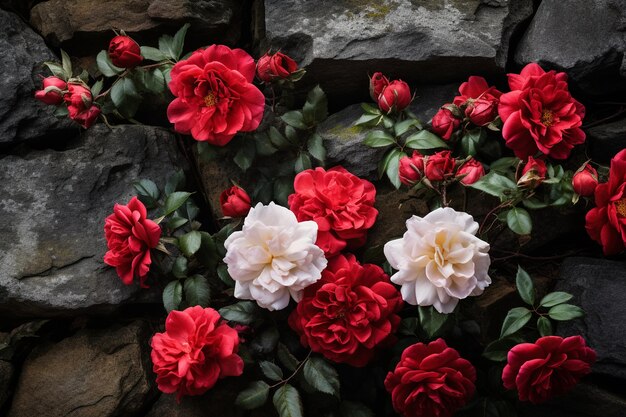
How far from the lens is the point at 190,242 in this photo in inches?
62.3

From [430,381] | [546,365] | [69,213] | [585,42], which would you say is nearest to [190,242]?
[69,213]

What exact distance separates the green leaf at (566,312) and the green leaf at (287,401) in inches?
24.4

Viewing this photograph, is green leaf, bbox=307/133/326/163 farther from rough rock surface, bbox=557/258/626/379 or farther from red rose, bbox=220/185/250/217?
rough rock surface, bbox=557/258/626/379

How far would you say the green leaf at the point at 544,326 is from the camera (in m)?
1.44

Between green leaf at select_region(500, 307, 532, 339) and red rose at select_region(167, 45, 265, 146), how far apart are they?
29.9 inches

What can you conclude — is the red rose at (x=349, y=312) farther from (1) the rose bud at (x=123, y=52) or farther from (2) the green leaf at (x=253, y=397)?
(1) the rose bud at (x=123, y=52)

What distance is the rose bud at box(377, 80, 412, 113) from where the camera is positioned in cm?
161

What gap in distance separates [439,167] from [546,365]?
0.49 m

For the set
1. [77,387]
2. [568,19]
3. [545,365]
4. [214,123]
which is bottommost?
[77,387]

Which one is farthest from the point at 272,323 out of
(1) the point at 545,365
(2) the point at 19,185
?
(2) the point at 19,185

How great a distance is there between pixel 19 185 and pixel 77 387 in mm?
548

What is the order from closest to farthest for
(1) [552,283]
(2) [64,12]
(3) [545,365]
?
(3) [545,365] < (1) [552,283] < (2) [64,12]

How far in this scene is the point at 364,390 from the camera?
5.36ft

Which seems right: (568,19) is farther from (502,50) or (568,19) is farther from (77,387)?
(77,387)
